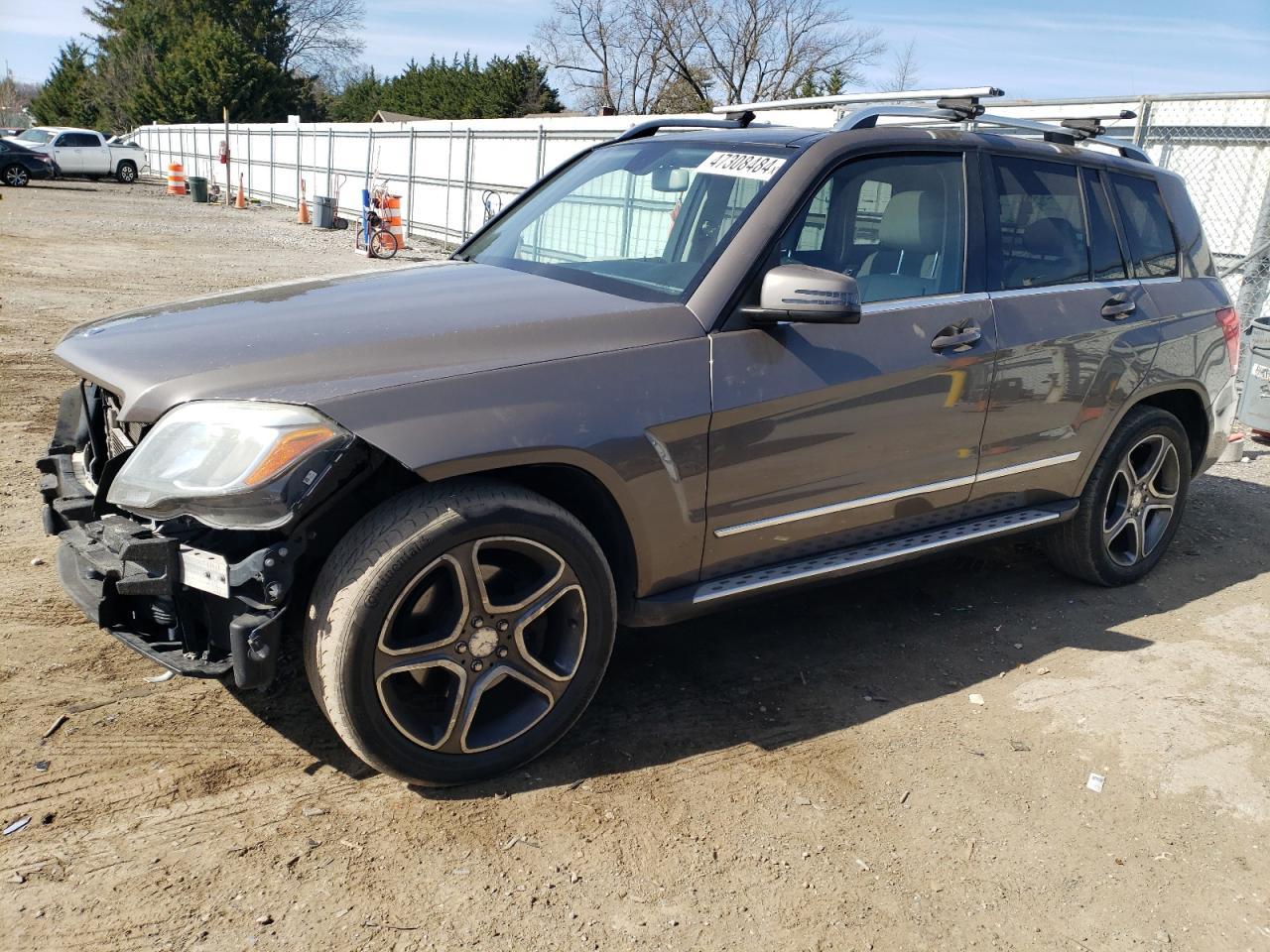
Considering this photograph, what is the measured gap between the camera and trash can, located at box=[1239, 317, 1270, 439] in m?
7.84

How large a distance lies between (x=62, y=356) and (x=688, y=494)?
1968mm

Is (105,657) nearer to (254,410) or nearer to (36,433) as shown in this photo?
(254,410)

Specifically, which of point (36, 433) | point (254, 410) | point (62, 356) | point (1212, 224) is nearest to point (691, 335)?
point (254, 410)

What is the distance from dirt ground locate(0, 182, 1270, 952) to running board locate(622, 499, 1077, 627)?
0.45 m

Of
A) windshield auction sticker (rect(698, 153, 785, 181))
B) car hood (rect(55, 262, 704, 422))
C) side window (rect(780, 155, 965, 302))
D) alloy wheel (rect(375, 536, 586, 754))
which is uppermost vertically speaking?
windshield auction sticker (rect(698, 153, 785, 181))

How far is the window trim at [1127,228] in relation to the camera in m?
4.58

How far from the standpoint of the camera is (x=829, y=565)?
364cm

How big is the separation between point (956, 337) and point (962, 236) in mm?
420

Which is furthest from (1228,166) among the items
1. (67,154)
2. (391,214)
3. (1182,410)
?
(67,154)

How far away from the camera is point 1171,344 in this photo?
15.3ft

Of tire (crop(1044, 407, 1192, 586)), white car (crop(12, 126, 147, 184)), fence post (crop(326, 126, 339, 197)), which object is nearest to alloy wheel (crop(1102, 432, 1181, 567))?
tire (crop(1044, 407, 1192, 586))

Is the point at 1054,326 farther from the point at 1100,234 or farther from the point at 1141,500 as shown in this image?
the point at 1141,500

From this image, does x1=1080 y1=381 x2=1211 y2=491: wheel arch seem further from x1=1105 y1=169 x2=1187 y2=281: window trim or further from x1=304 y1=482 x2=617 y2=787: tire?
x1=304 y1=482 x2=617 y2=787: tire

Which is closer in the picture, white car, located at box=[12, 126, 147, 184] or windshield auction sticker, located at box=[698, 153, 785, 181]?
windshield auction sticker, located at box=[698, 153, 785, 181]
